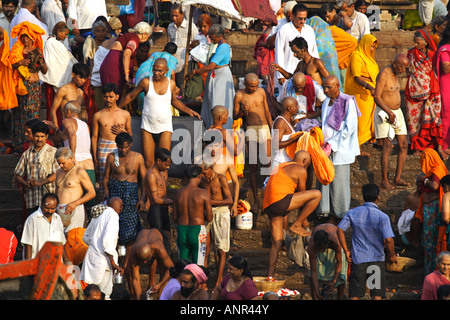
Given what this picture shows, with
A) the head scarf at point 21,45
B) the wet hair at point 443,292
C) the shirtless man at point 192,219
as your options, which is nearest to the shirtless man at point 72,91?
the head scarf at point 21,45

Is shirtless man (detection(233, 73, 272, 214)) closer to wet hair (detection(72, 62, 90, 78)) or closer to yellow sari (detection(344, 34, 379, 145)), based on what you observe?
yellow sari (detection(344, 34, 379, 145))

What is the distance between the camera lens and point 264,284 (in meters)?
11.4

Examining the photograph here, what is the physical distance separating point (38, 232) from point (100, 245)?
686mm

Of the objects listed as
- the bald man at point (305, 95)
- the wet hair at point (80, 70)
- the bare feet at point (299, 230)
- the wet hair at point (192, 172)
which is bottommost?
the bare feet at point (299, 230)

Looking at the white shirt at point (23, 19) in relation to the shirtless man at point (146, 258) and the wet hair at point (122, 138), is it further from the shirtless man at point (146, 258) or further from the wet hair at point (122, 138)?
the shirtless man at point (146, 258)

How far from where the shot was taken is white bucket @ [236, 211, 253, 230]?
1252 cm

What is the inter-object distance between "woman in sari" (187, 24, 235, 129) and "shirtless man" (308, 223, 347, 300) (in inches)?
113

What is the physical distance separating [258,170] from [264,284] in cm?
251

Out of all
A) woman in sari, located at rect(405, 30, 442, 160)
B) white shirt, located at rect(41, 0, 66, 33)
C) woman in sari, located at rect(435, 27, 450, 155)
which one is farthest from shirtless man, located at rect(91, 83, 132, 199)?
woman in sari, located at rect(435, 27, 450, 155)

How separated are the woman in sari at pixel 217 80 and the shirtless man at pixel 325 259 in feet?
9.42

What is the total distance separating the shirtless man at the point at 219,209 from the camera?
11914 millimetres

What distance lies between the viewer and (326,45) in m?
14.4

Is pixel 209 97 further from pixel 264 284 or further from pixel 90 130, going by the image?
pixel 264 284

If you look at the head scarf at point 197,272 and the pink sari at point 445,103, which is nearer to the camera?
the head scarf at point 197,272
